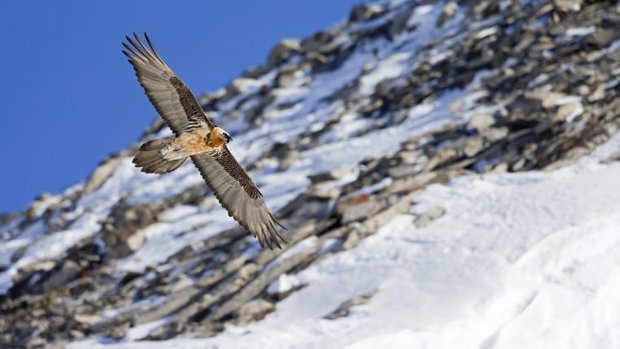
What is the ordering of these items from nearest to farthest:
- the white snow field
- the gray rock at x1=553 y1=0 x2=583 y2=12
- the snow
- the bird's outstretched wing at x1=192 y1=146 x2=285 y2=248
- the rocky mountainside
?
the bird's outstretched wing at x1=192 y1=146 x2=285 y2=248
the white snow field
the rocky mountainside
the snow
the gray rock at x1=553 y1=0 x2=583 y2=12

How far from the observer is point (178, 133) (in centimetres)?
1417

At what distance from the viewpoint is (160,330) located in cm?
2100

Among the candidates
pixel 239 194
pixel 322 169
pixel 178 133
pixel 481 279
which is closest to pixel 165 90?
pixel 178 133

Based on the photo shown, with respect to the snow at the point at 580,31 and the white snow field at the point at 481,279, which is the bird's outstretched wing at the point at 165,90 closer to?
the white snow field at the point at 481,279

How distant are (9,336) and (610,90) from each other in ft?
53.8

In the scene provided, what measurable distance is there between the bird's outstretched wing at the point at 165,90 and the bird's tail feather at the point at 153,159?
2.56ft

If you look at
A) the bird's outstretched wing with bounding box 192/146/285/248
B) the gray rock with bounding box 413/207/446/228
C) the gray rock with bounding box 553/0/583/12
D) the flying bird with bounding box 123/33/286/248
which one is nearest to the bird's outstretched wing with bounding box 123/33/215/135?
the flying bird with bounding box 123/33/286/248

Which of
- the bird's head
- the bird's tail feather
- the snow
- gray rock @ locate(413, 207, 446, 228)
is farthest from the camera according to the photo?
the snow

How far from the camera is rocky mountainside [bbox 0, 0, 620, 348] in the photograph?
22.6 m

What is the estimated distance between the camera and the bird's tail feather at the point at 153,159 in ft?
43.8

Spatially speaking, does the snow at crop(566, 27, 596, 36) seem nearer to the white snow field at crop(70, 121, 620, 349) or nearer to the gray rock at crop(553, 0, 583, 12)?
the gray rock at crop(553, 0, 583, 12)

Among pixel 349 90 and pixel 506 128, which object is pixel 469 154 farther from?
pixel 349 90

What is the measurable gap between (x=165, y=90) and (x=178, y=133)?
27.0 inches

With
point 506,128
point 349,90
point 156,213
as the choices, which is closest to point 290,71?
point 349,90
